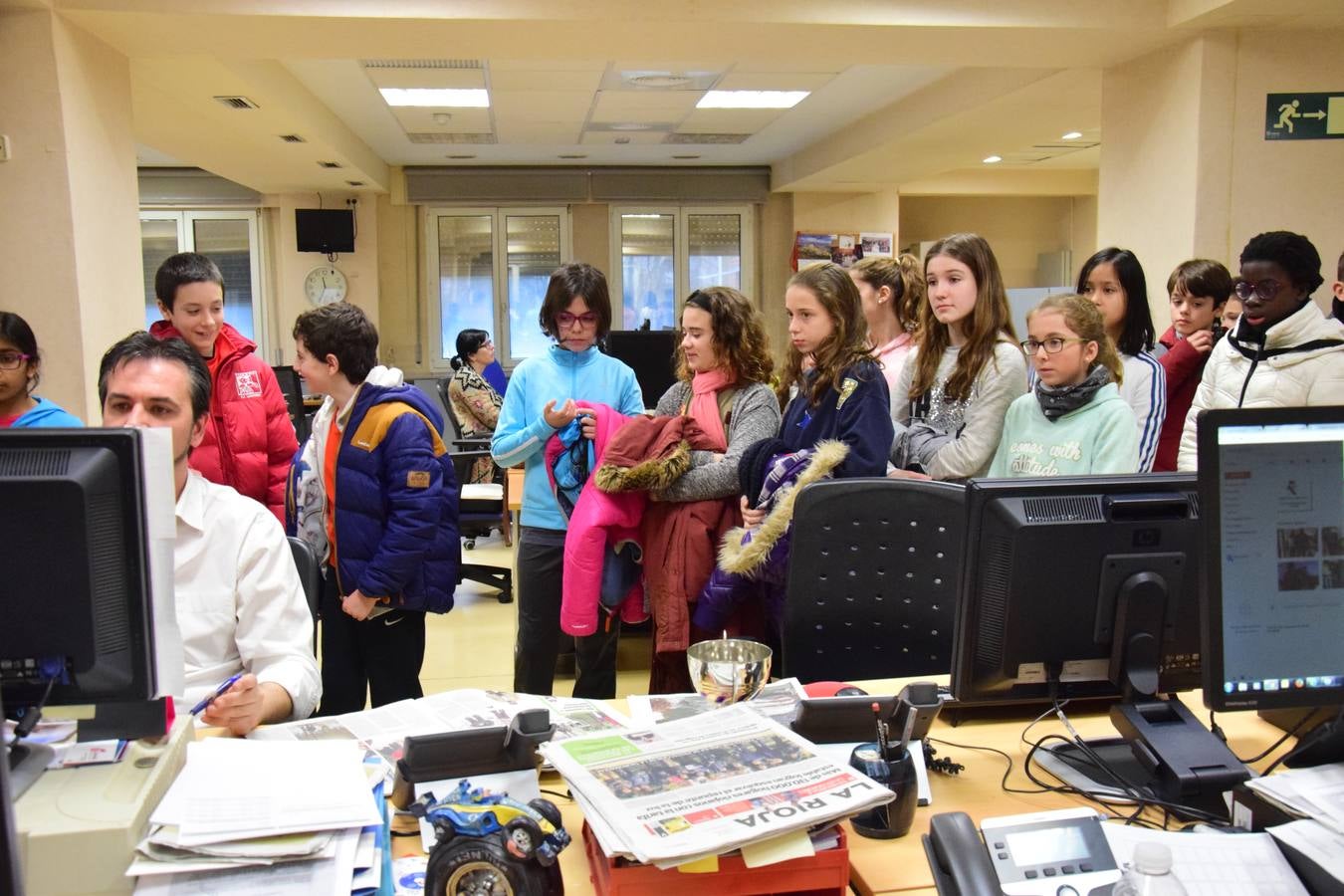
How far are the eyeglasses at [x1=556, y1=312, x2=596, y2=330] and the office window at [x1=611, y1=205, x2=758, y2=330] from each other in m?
7.52

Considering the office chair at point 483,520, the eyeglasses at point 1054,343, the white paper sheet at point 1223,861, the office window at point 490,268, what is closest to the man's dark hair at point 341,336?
the eyeglasses at point 1054,343

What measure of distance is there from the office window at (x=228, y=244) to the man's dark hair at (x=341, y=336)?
813cm

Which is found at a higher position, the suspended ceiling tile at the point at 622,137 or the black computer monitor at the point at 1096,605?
the suspended ceiling tile at the point at 622,137

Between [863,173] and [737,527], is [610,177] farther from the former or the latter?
[737,527]

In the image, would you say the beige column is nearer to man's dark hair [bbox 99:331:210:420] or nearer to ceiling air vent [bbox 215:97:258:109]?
ceiling air vent [bbox 215:97:258:109]

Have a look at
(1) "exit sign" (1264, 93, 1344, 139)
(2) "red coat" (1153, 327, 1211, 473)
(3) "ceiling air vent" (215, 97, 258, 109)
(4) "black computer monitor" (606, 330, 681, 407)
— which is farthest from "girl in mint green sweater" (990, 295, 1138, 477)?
(3) "ceiling air vent" (215, 97, 258, 109)

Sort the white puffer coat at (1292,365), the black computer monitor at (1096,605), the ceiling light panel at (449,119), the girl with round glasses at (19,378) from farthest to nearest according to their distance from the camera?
the ceiling light panel at (449,119), the white puffer coat at (1292,365), the girl with round glasses at (19,378), the black computer monitor at (1096,605)

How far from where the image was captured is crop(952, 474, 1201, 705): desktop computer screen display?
1.43 metres

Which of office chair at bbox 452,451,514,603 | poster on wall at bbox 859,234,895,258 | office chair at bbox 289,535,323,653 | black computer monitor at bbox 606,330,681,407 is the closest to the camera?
office chair at bbox 289,535,323,653

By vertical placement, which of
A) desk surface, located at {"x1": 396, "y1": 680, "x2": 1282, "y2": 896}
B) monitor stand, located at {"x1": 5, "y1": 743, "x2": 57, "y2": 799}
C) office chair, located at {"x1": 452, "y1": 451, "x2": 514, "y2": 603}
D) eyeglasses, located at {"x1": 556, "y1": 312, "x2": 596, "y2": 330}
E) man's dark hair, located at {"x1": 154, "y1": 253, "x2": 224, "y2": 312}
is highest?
man's dark hair, located at {"x1": 154, "y1": 253, "x2": 224, "y2": 312}

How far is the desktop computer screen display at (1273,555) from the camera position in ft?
4.01

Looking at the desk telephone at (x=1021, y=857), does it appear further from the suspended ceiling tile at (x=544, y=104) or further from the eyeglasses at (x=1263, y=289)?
the suspended ceiling tile at (x=544, y=104)

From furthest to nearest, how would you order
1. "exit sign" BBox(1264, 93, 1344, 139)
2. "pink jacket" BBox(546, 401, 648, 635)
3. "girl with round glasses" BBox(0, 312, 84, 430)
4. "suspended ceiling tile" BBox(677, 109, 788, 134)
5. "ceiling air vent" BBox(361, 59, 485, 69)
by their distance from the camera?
1. "suspended ceiling tile" BBox(677, 109, 788, 134)
2. "ceiling air vent" BBox(361, 59, 485, 69)
3. "exit sign" BBox(1264, 93, 1344, 139)
4. "pink jacket" BBox(546, 401, 648, 635)
5. "girl with round glasses" BBox(0, 312, 84, 430)

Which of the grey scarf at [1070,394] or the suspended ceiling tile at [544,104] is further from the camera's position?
the suspended ceiling tile at [544,104]
